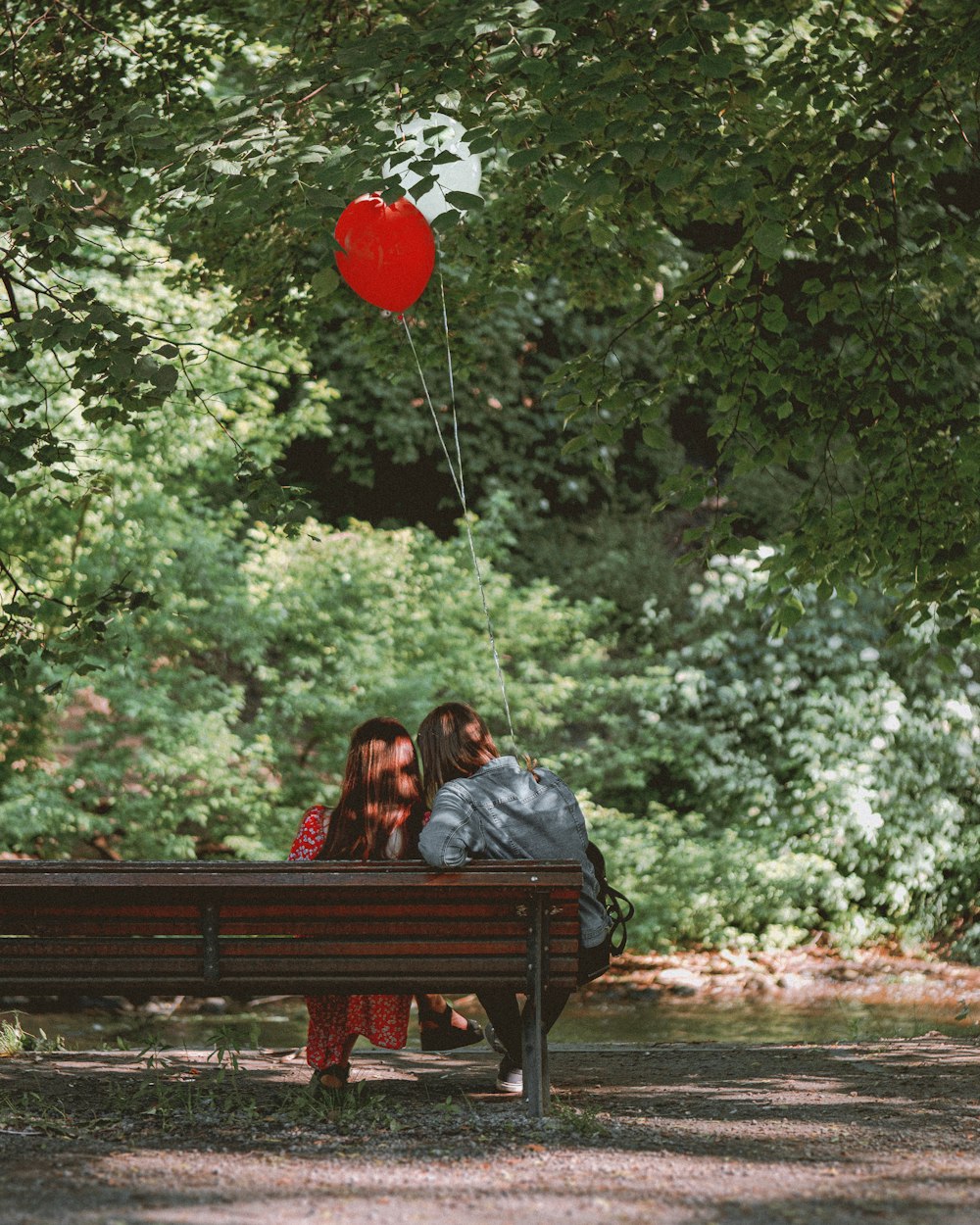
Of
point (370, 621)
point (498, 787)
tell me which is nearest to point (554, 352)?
point (370, 621)

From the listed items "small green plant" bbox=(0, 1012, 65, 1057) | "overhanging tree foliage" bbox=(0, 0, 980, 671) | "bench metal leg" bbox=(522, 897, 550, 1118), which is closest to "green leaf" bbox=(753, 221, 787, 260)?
"overhanging tree foliage" bbox=(0, 0, 980, 671)

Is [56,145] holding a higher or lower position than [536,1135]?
higher

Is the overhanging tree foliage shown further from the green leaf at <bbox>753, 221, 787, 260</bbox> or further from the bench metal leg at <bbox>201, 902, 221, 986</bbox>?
the bench metal leg at <bbox>201, 902, 221, 986</bbox>

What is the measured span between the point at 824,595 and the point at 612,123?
259cm

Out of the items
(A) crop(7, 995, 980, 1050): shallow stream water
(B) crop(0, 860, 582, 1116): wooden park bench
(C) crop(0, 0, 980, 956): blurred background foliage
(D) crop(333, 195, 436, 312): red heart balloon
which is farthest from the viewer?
(A) crop(7, 995, 980, 1050): shallow stream water

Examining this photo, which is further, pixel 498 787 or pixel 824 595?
pixel 824 595

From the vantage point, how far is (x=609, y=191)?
16.3 ft

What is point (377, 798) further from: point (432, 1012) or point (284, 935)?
point (432, 1012)

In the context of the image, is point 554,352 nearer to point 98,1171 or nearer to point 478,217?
point 478,217

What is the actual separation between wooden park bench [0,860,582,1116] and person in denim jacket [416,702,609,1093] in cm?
19

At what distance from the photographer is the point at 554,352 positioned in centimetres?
1653

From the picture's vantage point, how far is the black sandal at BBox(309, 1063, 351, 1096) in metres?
4.74

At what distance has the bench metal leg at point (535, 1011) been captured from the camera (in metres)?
4.50

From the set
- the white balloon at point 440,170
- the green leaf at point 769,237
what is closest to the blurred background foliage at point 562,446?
the green leaf at point 769,237
